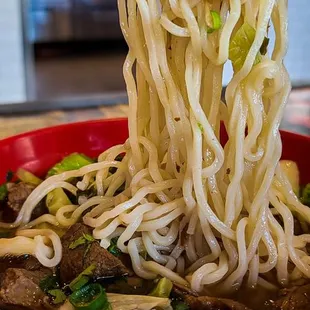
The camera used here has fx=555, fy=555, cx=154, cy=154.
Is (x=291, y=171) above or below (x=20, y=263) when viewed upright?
above

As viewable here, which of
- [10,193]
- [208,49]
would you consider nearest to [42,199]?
[10,193]

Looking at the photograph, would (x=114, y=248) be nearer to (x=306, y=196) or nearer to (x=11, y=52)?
(x=306, y=196)

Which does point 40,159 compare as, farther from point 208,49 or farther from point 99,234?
point 208,49

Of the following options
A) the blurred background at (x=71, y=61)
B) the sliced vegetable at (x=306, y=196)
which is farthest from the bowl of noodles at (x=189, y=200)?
the blurred background at (x=71, y=61)

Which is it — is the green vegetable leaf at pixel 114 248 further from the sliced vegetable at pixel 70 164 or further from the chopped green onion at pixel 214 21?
the chopped green onion at pixel 214 21

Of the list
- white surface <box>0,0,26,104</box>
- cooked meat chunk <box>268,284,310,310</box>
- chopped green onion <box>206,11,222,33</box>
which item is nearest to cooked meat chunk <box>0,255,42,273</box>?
cooked meat chunk <box>268,284,310,310</box>

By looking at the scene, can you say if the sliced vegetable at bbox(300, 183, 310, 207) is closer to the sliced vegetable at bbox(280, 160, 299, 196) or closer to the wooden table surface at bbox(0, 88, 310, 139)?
the sliced vegetable at bbox(280, 160, 299, 196)

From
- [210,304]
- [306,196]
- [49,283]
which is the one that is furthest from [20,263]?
[306,196]
